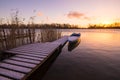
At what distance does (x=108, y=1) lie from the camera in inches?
500

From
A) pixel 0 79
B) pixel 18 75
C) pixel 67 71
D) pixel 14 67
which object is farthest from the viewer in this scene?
pixel 67 71

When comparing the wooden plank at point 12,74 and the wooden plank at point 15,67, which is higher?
the wooden plank at point 15,67

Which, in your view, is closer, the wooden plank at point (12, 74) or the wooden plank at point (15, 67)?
the wooden plank at point (12, 74)

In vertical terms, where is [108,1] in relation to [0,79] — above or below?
above

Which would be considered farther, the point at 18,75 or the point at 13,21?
the point at 13,21

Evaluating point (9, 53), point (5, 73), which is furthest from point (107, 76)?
point (9, 53)

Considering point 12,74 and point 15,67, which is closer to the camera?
point 12,74

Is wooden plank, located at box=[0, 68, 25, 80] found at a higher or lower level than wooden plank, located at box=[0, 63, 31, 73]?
lower

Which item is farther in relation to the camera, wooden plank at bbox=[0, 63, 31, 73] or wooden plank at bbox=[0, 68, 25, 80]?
wooden plank at bbox=[0, 63, 31, 73]

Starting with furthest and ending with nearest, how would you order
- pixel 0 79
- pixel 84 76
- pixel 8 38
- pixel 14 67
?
pixel 8 38 < pixel 84 76 < pixel 14 67 < pixel 0 79

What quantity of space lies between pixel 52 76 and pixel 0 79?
218cm

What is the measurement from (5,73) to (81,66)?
3.68 metres

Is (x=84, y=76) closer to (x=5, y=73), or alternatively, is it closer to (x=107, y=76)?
(x=107, y=76)

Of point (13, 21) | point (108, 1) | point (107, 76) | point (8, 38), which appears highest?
point (108, 1)
